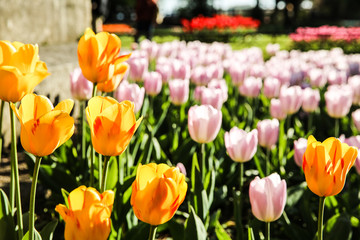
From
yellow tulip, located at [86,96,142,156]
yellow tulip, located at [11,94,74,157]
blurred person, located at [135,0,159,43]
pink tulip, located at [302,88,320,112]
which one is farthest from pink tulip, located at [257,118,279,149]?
blurred person, located at [135,0,159,43]

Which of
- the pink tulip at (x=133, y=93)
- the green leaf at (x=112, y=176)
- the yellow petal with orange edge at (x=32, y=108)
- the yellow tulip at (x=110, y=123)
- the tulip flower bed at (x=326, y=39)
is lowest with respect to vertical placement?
the tulip flower bed at (x=326, y=39)

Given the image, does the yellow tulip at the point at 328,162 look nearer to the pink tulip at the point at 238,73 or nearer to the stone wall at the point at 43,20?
the pink tulip at the point at 238,73

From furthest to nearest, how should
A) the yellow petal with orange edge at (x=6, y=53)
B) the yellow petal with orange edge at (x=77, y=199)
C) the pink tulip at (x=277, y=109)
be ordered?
the pink tulip at (x=277, y=109) → the yellow petal with orange edge at (x=6, y=53) → the yellow petal with orange edge at (x=77, y=199)

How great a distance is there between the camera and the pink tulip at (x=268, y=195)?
128 centimetres

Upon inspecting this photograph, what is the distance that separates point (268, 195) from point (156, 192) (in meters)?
0.48

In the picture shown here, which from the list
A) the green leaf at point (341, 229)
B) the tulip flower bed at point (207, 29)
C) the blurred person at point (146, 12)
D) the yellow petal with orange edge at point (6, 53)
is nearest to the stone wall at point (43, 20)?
the yellow petal with orange edge at point (6, 53)

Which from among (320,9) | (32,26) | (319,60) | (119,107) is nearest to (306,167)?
(119,107)

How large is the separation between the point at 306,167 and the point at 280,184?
189 millimetres

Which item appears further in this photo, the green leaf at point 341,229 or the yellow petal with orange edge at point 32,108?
the green leaf at point 341,229

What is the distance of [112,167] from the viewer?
1.86 meters

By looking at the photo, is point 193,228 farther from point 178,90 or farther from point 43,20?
point 43,20

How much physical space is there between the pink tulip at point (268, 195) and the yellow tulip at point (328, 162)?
18 centimetres

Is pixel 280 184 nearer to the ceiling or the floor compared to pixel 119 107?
nearer to the floor

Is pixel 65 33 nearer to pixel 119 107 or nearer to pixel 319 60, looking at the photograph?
pixel 319 60
